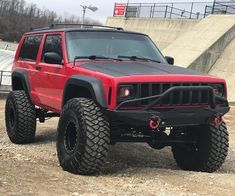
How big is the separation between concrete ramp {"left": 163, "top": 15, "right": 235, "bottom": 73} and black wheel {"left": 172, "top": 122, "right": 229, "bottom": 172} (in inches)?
741

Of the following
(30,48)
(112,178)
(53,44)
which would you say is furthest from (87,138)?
(30,48)

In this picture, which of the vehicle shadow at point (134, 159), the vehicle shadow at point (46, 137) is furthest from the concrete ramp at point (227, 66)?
the vehicle shadow at point (134, 159)

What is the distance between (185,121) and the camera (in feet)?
19.6

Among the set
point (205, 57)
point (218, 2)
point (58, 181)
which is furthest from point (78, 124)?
point (218, 2)

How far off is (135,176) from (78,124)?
0.97 meters

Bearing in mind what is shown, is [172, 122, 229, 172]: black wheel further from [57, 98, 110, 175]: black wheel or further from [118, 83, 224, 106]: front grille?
[57, 98, 110, 175]: black wheel

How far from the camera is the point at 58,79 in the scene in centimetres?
717

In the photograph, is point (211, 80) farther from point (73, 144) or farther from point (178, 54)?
point (178, 54)

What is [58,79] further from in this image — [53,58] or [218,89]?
[218,89]

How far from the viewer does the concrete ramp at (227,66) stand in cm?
2527

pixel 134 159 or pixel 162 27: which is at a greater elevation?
pixel 162 27

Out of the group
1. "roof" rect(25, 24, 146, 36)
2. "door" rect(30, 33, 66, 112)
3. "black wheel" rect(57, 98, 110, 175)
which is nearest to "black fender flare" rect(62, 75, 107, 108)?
"black wheel" rect(57, 98, 110, 175)

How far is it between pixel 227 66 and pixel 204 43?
2161 mm

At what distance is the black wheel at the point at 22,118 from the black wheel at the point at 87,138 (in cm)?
266
